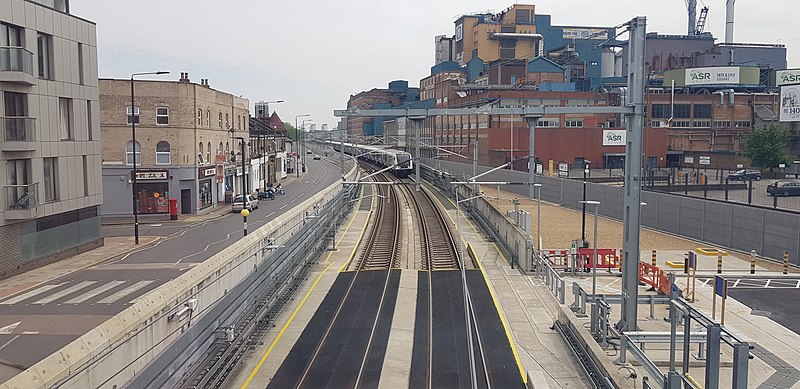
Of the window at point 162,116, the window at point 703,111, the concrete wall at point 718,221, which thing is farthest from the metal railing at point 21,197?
the window at point 703,111

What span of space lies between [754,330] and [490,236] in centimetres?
1883

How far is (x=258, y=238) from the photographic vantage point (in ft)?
62.4

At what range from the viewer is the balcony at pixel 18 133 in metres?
26.6

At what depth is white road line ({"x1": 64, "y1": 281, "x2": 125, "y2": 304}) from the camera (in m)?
22.6

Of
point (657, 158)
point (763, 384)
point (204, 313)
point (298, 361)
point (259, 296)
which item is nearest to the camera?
point (204, 313)

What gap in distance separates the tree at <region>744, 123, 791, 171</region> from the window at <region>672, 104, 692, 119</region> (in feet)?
45.3

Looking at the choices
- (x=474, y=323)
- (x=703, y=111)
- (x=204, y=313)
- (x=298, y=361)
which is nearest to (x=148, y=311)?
(x=204, y=313)

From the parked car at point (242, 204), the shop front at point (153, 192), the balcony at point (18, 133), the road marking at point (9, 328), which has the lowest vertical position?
the road marking at point (9, 328)

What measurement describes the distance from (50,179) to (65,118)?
327 centimetres

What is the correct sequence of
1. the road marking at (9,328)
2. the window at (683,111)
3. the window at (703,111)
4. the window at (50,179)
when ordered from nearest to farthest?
the road marking at (9,328) < the window at (50,179) < the window at (683,111) < the window at (703,111)

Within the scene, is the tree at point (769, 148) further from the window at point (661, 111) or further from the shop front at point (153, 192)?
the shop front at point (153, 192)

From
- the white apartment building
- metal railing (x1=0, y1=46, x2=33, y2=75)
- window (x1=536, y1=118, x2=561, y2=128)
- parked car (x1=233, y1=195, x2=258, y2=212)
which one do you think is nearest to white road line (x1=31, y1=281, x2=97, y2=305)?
the white apartment building

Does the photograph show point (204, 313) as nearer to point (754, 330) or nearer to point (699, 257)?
point (754, 330)

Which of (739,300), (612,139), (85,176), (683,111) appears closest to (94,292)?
(85,176)
